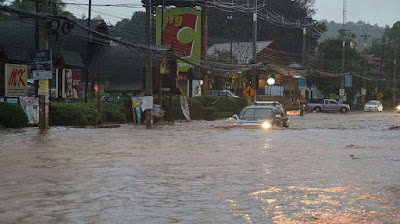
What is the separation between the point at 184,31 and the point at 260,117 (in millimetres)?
28530

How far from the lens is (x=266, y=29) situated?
88.6 metres

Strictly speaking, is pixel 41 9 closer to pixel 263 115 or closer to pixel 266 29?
pixel 263 115

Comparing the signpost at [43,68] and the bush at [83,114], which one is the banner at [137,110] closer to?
the bush at [83,114]

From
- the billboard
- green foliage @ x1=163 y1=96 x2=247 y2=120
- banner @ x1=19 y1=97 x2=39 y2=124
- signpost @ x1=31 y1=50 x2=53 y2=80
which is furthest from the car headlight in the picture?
the billboard

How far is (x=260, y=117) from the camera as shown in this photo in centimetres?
2527

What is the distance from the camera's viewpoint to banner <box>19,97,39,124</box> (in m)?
26.3

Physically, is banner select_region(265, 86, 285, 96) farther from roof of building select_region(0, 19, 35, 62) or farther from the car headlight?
the car headlight

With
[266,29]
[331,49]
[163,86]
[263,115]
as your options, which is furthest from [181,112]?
[266,29]

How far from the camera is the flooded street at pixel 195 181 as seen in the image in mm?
8492

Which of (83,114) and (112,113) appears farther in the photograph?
(112,113)

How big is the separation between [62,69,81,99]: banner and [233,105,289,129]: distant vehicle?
11.5 meters

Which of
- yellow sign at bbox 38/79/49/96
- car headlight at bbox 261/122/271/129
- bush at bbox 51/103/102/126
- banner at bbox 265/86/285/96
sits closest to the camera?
yellow sign at bbox 38/79/49/96

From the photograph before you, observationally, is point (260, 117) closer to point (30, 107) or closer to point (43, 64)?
point (43, 64)

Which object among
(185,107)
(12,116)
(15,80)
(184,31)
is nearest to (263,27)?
(184,31)
